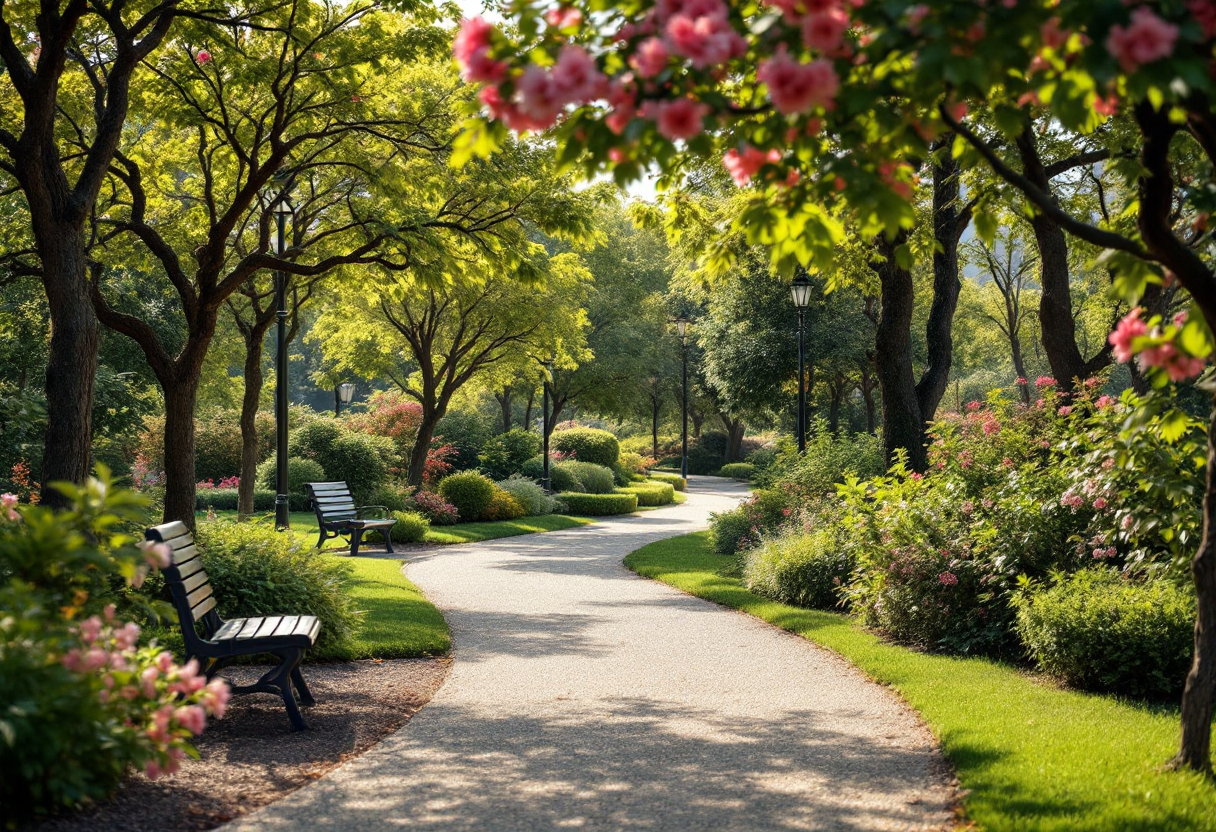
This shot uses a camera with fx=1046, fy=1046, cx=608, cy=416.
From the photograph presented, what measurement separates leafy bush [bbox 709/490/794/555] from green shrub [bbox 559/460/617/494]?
15.7m

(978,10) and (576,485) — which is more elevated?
(978,10)

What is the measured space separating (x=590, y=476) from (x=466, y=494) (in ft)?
32.8

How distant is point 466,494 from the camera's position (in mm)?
25375

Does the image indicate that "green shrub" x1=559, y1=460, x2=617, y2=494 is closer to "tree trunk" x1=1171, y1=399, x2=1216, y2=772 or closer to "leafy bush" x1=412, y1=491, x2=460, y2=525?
"leafy bush" x1=412, y1=491, x2=460, y2=525

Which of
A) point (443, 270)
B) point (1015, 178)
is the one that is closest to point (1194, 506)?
point (1015, 178)

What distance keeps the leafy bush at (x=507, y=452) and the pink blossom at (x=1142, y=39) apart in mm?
30624

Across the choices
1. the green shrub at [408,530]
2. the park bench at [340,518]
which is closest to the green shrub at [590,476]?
the green shrub at [408,530]

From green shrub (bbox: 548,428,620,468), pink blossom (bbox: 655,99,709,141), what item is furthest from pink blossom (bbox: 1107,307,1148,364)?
green shrub (bbox: 548,428,620,468)

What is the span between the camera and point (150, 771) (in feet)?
13.4

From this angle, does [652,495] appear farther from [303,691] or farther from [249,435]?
[303,691]

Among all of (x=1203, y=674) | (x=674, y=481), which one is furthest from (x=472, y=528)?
(x=674, y=481)

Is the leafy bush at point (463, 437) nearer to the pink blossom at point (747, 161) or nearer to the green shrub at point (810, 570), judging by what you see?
the green shrub at point (810, 570)

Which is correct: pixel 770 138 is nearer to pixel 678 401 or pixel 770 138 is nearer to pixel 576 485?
pixel 576 485

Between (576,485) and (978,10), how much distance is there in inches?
1233
